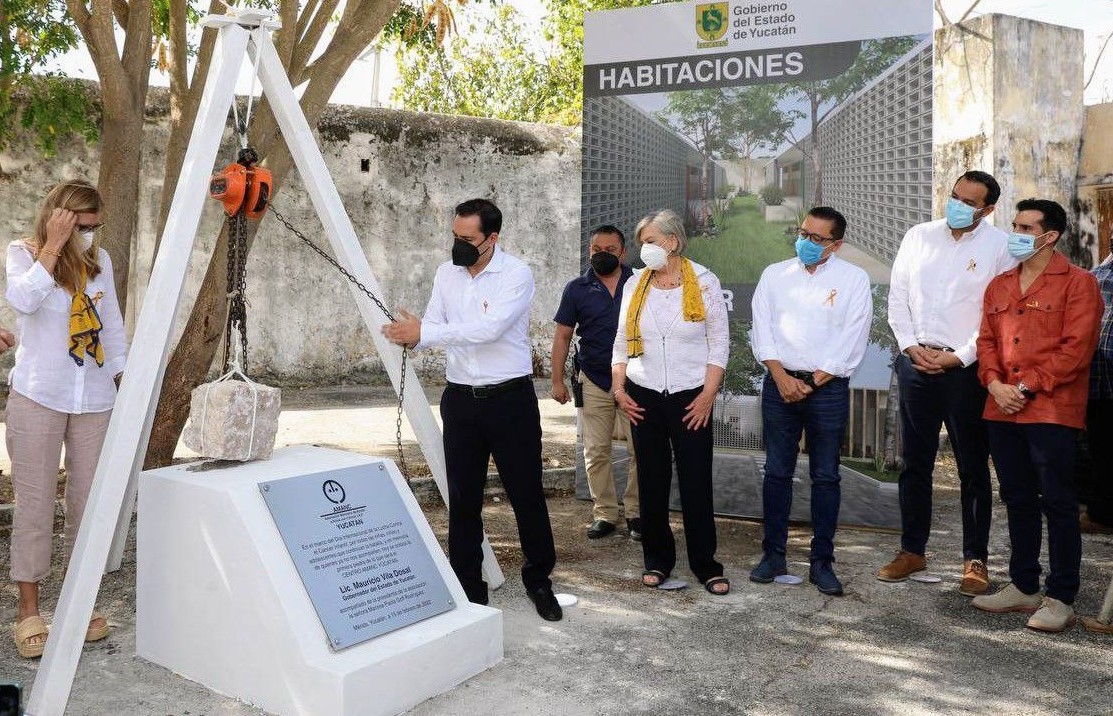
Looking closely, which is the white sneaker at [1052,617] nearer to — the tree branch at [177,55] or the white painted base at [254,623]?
the white painted base at [254,623]

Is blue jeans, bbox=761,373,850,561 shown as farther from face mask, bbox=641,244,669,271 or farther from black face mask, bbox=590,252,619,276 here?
black face mask, bbox=590,252,619,276

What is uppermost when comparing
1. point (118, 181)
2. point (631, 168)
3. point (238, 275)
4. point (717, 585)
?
point (631, 168)

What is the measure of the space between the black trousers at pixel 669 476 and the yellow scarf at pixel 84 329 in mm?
2385

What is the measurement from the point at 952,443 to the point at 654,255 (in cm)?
174

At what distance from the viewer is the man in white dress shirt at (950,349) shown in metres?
4.89

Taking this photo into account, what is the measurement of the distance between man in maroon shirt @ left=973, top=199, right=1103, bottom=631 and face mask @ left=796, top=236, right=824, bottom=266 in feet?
2.61

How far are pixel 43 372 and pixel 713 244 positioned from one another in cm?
384

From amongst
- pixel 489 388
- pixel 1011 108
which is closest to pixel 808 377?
pixel 489 388

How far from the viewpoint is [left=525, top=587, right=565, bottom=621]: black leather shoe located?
178 inches

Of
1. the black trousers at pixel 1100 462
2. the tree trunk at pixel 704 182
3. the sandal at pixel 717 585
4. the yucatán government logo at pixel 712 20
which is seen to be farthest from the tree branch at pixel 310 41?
the black trousers at pixel 1100 462

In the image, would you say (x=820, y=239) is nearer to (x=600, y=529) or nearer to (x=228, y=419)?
(x=600, y=529)

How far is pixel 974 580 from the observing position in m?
4.90

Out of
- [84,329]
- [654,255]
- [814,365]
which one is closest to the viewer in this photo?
[84,329]

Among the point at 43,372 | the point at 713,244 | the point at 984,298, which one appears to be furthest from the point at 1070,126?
the point at 43,372
